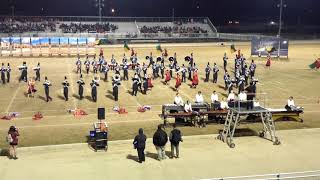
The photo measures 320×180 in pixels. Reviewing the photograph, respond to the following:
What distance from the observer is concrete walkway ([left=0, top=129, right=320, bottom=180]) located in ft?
51.3

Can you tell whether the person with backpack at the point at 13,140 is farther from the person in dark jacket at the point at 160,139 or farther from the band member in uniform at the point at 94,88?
the band member in uniform at the point at 94,88

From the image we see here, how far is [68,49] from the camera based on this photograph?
5359cm

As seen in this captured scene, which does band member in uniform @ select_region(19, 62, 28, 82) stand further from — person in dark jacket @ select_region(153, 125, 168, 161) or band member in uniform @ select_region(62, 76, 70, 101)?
person in dark jacket @ select_region(153, 125, 168, 161)

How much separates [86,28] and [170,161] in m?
67.1

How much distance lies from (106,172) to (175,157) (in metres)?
2.91

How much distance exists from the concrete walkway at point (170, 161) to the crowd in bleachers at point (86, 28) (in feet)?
206

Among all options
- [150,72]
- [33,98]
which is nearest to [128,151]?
[33,98]

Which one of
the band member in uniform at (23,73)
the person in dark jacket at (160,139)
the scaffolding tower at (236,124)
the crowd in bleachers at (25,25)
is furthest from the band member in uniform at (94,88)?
the crowd in bleachers at (25,25)

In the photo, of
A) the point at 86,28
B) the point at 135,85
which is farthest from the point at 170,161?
the point at 86,28

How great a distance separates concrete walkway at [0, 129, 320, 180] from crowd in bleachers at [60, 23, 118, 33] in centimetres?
6273

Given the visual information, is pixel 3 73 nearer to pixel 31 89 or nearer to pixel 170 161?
pixel 31 89

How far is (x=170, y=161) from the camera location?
17.0m

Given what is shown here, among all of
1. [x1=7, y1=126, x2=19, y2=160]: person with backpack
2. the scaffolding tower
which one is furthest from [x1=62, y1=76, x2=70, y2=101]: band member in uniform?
the scaffolding tower

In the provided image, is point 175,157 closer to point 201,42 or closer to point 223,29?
point 201,42
